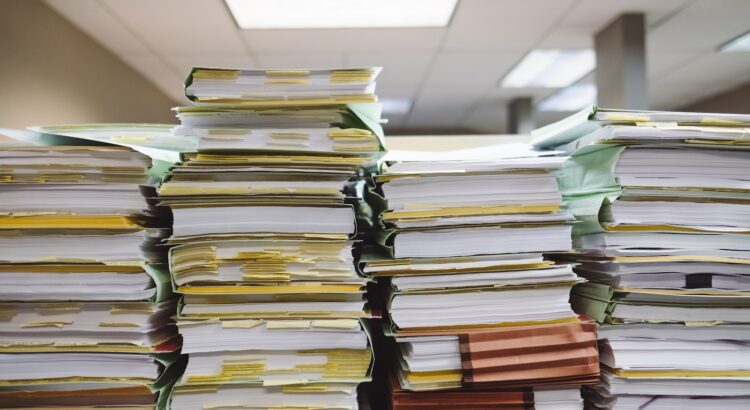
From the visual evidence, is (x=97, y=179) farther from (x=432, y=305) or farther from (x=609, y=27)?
(x=609, y=27)

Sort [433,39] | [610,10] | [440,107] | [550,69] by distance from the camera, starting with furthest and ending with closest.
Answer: [440,107] < [550,69] < [433,39] < [610,10]

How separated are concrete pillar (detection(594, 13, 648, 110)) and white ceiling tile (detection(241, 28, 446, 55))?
1.18 meters

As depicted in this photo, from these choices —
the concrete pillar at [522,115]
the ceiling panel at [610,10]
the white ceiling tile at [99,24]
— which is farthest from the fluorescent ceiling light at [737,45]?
the white ceiling tile at [99,24]

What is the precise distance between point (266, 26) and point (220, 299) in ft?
9.42

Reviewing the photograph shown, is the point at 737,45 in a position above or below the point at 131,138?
above

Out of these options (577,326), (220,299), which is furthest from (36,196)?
(577,326)

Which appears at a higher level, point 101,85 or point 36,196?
point 101,85

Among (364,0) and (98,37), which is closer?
(364,0)

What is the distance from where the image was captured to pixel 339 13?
9.73 ft

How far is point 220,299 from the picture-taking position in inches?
26.6

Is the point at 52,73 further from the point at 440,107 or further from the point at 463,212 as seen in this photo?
the point at 440,107

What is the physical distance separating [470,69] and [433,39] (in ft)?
2.85

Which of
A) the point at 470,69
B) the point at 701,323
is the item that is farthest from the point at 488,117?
the point at 701,323

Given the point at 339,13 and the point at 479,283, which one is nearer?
the point at 479,283
